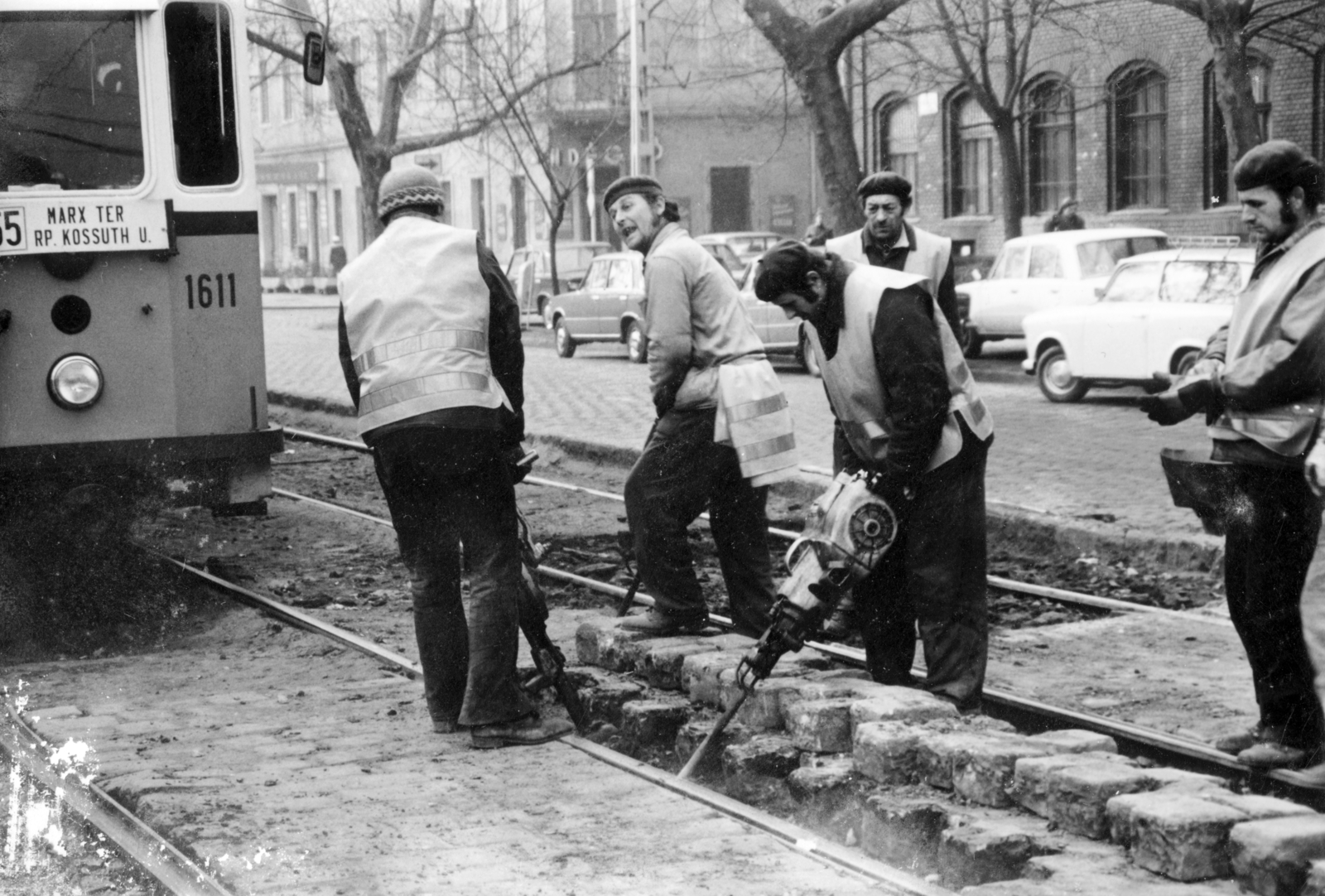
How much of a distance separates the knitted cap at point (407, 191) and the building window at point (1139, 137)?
25.4 m

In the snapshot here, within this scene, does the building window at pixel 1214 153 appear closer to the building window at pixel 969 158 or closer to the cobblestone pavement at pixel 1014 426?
the building window at pixel 969 158

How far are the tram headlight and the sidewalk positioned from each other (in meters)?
4.67

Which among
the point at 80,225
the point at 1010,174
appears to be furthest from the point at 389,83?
the point at 80,225

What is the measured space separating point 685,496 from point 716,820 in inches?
77.6

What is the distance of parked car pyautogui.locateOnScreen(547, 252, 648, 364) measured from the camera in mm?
26562

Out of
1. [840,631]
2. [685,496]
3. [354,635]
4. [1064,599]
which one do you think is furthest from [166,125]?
[1064,599]

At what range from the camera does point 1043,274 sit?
2247cm

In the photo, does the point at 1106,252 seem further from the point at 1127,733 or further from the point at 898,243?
the point at 1127,733

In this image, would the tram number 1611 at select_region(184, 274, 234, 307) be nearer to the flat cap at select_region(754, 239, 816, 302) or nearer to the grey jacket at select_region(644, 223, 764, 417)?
the grey jacket at select_region(644, 223, 764, 417)

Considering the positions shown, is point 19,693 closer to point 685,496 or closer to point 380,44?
point 685,496

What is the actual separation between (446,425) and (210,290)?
2.98 metres

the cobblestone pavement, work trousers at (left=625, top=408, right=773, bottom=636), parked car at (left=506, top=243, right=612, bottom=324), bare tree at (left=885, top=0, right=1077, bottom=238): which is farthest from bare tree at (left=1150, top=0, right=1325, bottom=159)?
parked car at (left=506, top=243, right=612, bottom=324)

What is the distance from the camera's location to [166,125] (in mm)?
8375

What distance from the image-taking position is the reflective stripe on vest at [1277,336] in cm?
534
